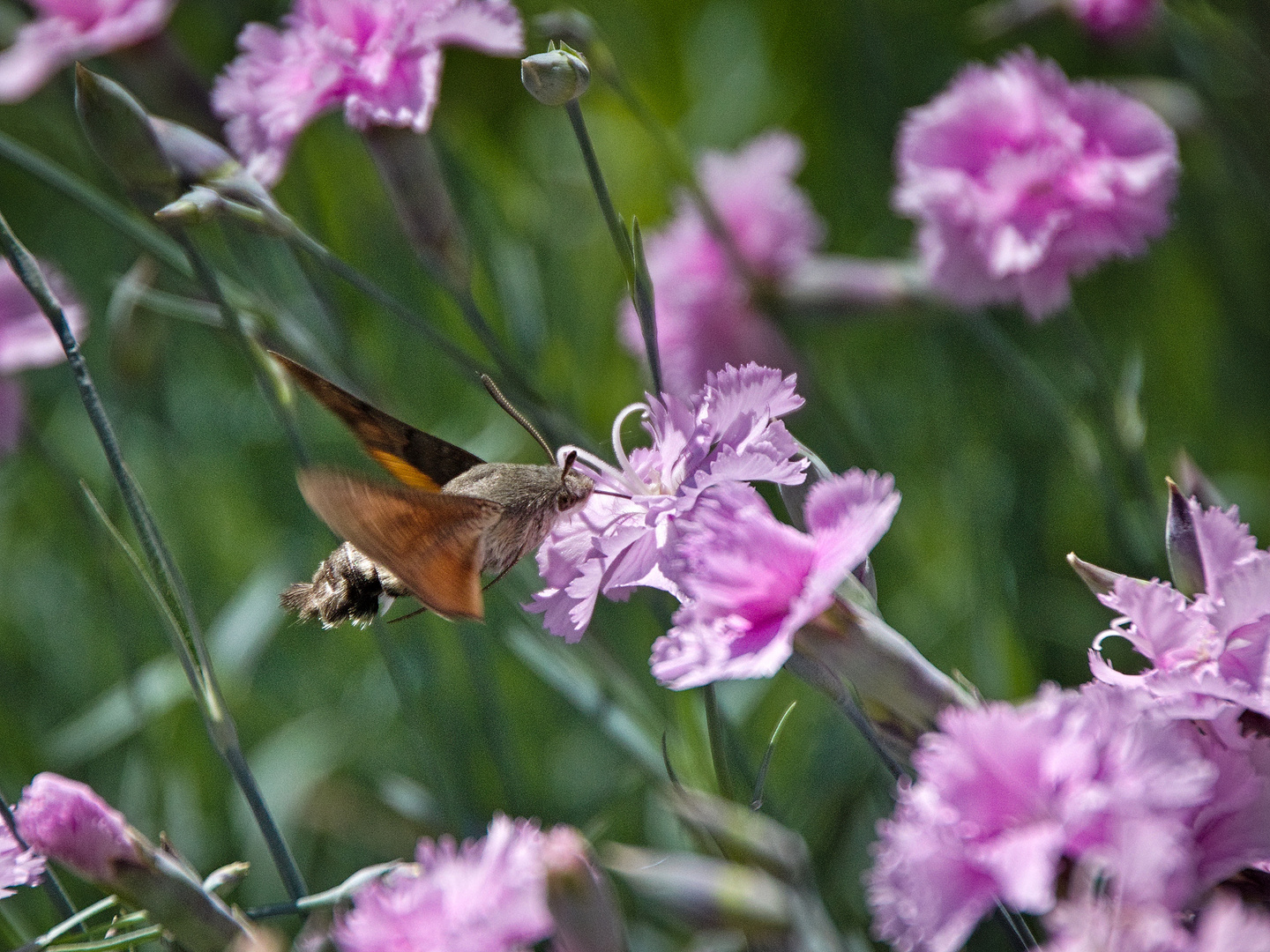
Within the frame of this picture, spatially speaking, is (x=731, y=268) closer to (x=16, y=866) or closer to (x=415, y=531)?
(x=415, y=531)

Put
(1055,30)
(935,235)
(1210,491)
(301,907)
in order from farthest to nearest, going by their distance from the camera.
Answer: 1. (1055,30)
2. (935,235)
3. (1210,491)
4. (301,907)

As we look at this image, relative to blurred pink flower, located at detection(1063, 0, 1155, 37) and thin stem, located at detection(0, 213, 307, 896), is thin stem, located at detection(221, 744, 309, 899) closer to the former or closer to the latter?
thin stem, located at detection(0, 213, 307, 896)

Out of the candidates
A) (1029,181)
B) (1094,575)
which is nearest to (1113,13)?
(1029,181)

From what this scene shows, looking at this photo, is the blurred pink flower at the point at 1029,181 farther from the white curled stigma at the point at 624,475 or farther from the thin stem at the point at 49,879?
the thin stem at the point at 49,879

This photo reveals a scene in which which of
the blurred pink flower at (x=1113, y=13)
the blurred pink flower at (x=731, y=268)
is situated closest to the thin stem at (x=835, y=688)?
the blurred pink flower at (x=731, y=268)

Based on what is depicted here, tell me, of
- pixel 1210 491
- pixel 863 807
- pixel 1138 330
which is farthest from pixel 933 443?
pixel 1210 491

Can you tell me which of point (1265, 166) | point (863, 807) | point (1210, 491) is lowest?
point (863, 807)

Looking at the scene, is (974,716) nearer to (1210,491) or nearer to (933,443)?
(1210,491)
